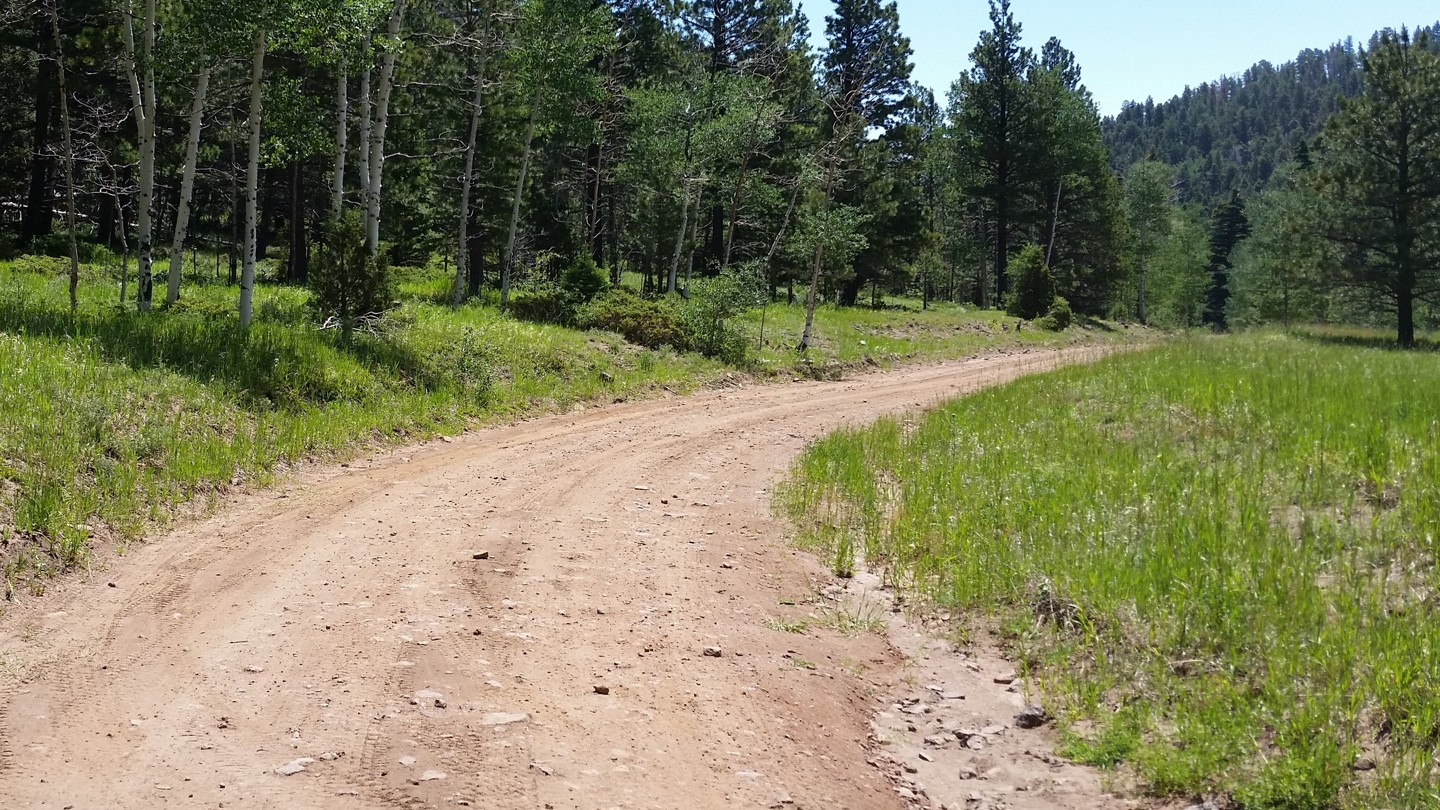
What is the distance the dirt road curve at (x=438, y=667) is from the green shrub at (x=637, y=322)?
12.9 metres

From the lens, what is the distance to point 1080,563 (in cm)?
677

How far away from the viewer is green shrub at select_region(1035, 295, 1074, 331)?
42.4 meters

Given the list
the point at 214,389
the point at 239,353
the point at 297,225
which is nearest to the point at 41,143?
the point at 297,225

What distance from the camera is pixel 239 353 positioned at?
12.8 m

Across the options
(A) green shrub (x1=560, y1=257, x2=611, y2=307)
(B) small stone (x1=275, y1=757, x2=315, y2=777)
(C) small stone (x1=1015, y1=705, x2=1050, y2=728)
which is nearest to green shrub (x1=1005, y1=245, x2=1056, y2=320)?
(A) green shrub (x1=560, y1=257, x2=611, y2=307)

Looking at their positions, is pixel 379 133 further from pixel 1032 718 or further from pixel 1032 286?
pixel 1032 286

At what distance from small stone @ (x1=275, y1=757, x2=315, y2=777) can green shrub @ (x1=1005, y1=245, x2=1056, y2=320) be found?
45.2m

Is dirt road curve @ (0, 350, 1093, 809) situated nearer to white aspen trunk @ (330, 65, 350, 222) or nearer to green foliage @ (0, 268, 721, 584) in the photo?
green foliage @ (0, 268, 721, 584)

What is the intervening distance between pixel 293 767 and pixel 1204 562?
5.94 m

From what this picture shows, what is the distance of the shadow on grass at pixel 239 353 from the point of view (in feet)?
39.2

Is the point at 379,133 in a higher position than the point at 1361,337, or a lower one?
higher

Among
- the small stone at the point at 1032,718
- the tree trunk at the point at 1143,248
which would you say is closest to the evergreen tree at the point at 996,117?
the tree trunk at the point at 1143,248

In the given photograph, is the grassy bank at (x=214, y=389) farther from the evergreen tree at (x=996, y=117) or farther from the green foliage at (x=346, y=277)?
the evergreen tree at (x=996, y=117)

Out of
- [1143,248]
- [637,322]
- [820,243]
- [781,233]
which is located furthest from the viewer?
[1143,248]
